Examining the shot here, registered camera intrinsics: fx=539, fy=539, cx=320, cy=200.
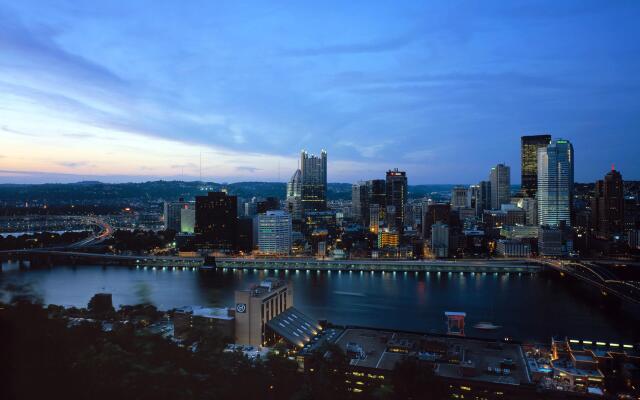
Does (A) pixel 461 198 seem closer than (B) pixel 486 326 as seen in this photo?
No

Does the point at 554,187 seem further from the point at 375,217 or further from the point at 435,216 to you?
the point at 375,217

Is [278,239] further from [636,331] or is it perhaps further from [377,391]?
[377,391]

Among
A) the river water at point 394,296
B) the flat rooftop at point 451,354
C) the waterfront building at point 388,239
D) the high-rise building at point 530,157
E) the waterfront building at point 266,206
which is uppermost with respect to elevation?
the high-rise building at point 530,157

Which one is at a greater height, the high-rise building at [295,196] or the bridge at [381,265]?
the high-rise building at [295,196]

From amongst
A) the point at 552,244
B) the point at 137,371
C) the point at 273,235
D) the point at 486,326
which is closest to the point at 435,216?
the point at 552,244

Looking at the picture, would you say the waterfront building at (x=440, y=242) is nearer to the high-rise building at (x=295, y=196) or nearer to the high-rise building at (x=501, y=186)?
the high-rise building at (x=295, y=196)

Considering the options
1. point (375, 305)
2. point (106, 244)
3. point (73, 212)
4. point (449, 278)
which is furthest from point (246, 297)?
point (73, 212)

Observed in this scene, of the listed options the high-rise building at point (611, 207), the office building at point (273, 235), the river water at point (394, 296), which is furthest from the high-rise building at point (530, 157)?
the river water at point (394, 296)
